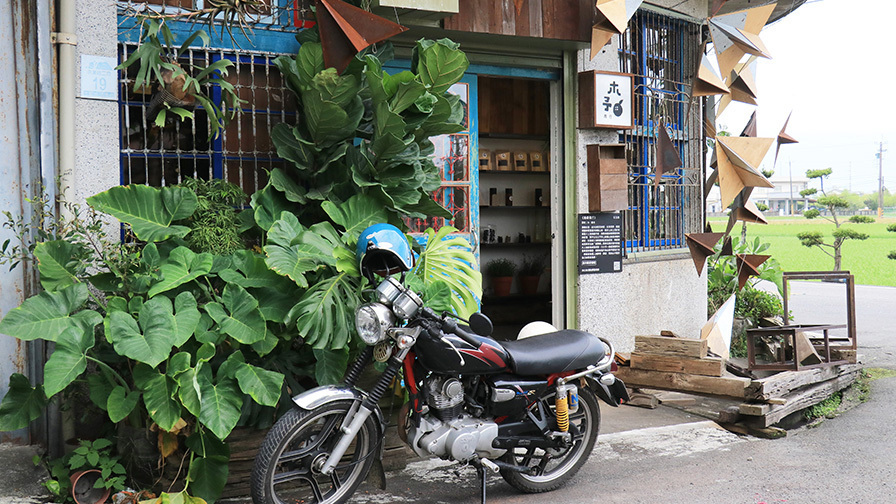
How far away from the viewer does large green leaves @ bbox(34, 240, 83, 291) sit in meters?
3.61

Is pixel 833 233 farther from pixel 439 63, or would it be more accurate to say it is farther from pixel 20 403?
pixel 20 403

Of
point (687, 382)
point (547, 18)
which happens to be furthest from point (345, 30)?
point (687, 382)

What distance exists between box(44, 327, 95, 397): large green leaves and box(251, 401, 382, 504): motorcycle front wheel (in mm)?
878

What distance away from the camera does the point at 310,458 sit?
3.41m

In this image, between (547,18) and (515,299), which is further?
(515,299)

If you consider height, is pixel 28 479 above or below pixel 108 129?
below

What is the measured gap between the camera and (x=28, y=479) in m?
3.83

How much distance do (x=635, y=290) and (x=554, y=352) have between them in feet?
10.1

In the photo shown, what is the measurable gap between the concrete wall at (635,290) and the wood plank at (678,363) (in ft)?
2.69

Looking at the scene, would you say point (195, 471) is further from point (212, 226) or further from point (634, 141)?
point (634, 141)

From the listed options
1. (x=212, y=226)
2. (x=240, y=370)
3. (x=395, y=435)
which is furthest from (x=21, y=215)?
(x=395, y=435)

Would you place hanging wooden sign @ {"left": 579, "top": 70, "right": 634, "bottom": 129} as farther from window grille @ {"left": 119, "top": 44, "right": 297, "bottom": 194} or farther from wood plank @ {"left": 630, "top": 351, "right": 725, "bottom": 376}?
window grille @ {"left": 119, "top": 44, "right": 297, "bottom": 194}

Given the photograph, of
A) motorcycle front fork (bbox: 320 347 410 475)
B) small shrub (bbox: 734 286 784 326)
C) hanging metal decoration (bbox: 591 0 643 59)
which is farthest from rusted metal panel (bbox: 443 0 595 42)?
small shrub (bbox: 734 286 784 326)

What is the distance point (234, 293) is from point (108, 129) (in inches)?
59.2
